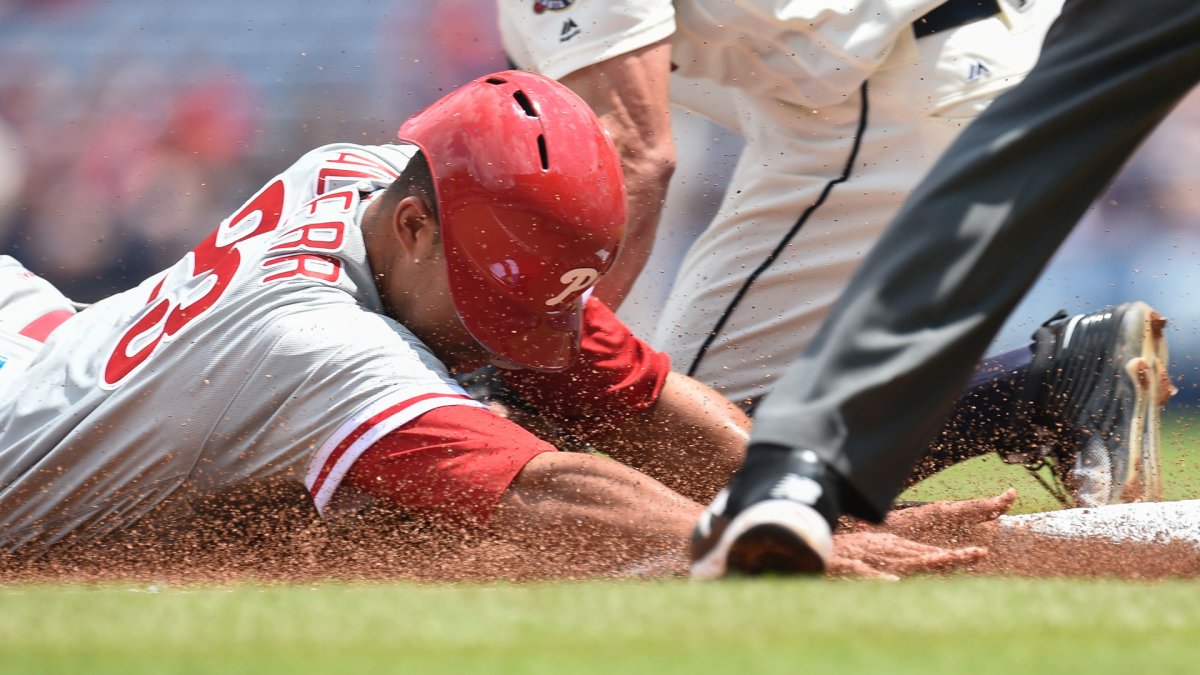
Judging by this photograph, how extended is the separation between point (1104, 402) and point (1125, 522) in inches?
24.0

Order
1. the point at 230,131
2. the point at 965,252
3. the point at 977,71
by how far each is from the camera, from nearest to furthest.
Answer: the point at 965,252
the point at 977,71
the point at 230,131

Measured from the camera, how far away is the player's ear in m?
2.93

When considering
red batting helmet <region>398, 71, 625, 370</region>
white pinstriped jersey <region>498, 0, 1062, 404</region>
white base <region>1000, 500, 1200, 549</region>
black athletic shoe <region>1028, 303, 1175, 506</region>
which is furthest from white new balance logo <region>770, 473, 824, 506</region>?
black athletic shoe <region>1028, 303, 1175, 506</region>

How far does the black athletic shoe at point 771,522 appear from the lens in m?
1.86

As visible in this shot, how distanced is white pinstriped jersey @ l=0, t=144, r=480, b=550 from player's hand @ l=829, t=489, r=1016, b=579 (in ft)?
2.50

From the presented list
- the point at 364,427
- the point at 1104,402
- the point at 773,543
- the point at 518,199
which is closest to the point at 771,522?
the point at 773,543

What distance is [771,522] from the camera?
1854 millimetres

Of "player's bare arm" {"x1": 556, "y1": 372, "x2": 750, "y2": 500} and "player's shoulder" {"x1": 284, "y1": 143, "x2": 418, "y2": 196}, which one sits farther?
"player's bare arm" {"x1": 556, "y1": 372, "x2": 750, "y2": 500}

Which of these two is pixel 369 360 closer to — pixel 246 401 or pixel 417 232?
pixel 246 401

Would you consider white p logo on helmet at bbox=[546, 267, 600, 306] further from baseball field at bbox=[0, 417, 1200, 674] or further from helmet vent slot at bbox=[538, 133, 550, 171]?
baseball field at bbox=[0, 417, 1200, 674]

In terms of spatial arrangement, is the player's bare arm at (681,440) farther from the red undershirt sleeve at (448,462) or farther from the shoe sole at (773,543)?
the shoe sole at (773,543)

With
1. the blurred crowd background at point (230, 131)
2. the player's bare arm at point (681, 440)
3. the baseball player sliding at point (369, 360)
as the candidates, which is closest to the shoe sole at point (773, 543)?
the baseball player sliding at point (369, 360)

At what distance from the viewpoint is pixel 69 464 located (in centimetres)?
281

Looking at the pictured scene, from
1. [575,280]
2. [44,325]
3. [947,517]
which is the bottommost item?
[947,517]
